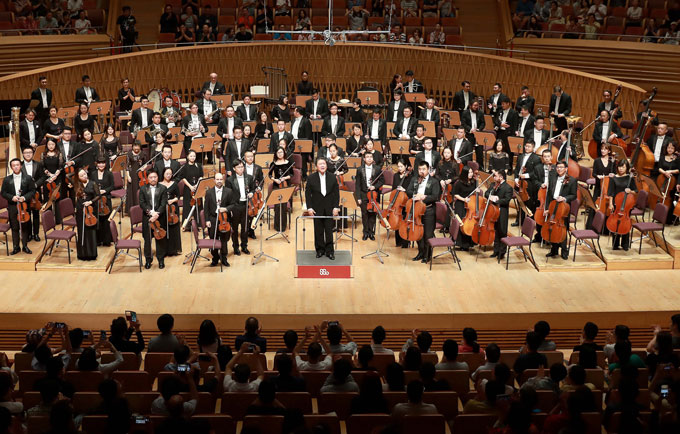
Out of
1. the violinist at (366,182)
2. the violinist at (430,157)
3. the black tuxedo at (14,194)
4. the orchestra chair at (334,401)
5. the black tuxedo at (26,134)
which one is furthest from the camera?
the black tuxedo at (26,134)

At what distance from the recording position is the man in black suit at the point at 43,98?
49.7 feet

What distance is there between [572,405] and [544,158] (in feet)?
22.3

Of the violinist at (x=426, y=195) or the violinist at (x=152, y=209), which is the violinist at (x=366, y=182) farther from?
the violinist at (x=152, y=209)

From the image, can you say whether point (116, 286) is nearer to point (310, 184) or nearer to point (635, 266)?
point (310, 184)

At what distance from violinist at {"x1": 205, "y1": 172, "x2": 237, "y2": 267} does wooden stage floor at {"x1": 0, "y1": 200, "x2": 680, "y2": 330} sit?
23cm

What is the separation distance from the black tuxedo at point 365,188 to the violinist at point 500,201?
1602mm

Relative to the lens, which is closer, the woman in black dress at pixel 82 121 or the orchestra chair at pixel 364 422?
the orchestra chair at pixel 364 422

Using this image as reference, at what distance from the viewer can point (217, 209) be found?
37.7ft

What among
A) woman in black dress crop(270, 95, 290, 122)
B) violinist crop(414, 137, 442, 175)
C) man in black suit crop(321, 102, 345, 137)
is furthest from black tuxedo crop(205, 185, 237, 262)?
woman in black dress crop(270, 95, 290, 122)

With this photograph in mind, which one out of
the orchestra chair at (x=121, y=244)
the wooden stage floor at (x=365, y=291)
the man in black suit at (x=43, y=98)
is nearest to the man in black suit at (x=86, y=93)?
the man in black suit at (x=43, y=98)

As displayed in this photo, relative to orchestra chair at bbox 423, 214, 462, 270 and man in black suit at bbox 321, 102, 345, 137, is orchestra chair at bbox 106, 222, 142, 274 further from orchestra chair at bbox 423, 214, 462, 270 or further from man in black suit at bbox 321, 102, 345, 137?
man in black suit at bbox 321, 102, 345, 137

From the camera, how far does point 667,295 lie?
10781 mm

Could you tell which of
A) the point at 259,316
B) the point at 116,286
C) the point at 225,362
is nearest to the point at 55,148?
the point at 116,286

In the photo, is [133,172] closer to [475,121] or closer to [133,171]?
[133,171]
